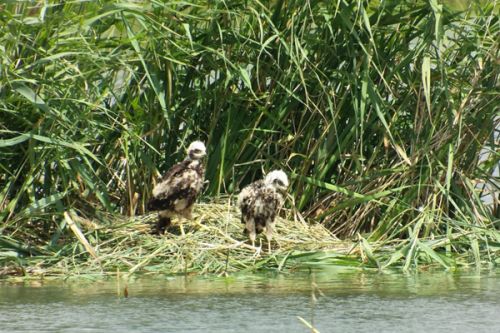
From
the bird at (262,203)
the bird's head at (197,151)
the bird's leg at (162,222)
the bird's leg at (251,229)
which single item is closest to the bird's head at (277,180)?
the bird at (262,203)

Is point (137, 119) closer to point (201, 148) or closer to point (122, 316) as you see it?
point (201, 148)

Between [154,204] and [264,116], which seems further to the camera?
[264,116]

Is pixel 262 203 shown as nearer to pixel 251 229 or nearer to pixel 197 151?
pixel 251 229

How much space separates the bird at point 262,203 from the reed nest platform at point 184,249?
12cm

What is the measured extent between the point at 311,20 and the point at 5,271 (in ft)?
8.36

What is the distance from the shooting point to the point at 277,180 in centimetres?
870

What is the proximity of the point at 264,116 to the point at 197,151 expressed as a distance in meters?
0.63

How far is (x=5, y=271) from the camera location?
26.9 ft

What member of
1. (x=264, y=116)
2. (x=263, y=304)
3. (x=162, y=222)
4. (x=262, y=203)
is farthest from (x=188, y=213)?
(x=263, y=304)

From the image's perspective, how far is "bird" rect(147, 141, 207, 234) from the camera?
28.5ft

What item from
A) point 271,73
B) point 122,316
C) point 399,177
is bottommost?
point 122,316

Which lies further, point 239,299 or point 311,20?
point 311,20

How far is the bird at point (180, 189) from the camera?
8695mm

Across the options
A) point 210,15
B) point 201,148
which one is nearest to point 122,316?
point 201,148
